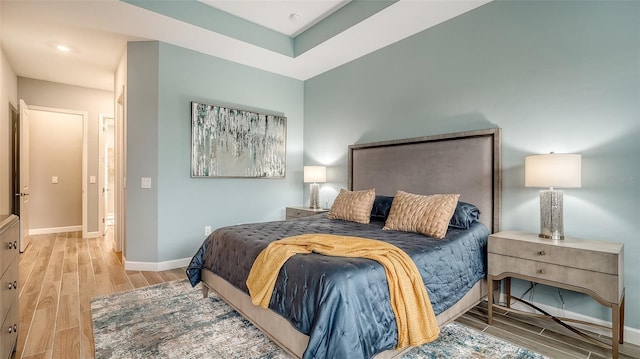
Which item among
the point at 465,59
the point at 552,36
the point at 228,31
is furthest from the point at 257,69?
the point at 552,36

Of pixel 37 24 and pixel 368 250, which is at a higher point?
pixel 37 24

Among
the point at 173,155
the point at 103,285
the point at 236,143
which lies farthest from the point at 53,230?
the point at 236,143

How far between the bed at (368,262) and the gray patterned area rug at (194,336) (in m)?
0.14

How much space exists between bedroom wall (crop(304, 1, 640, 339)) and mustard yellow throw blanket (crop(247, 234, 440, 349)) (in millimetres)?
1503

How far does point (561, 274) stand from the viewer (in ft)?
6.73

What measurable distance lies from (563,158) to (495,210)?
789mm

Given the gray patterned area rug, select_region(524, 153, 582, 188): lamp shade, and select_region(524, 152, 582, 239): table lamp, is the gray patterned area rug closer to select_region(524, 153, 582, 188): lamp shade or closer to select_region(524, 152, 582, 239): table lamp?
select_region(524, 152, 582, 239): table lamp

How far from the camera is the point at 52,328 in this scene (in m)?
2.25

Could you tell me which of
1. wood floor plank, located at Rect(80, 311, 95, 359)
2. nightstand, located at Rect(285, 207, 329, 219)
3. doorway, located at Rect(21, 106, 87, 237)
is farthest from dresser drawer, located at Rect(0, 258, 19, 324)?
doorway, located at Rect(21, 106, 87, 237)

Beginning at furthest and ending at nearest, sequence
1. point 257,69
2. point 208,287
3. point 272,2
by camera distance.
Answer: point 257,69, point 272,2, point 208,287

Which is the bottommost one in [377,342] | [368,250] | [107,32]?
[377,342]

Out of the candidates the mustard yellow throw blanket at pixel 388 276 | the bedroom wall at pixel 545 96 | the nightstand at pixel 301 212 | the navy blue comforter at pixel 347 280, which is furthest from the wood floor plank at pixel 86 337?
the bedroom wall at pixel 545 96

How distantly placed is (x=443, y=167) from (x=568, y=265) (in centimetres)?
139

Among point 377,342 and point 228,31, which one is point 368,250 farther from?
point 228,31
